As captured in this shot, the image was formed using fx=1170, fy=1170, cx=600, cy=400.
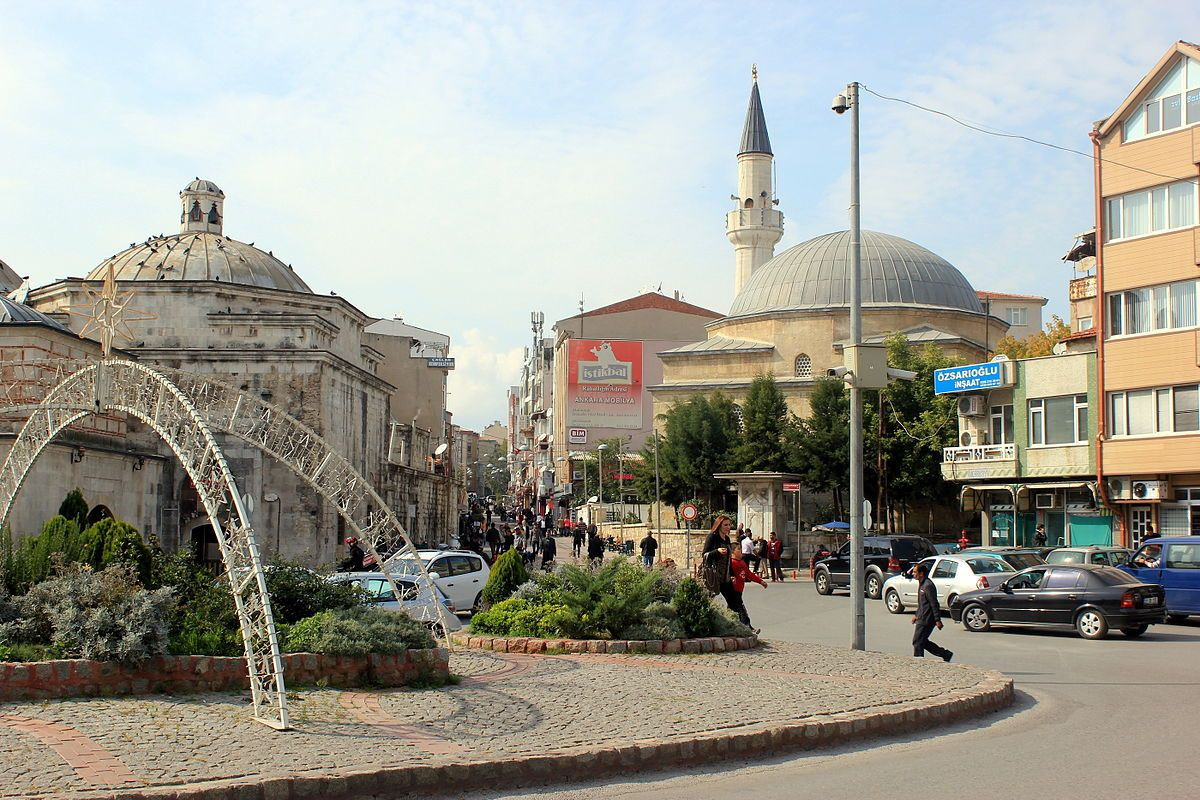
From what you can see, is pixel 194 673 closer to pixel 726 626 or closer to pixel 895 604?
pixel 726 626

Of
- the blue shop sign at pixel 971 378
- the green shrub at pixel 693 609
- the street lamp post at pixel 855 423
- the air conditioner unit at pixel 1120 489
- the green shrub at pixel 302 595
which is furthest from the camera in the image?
the blue shop sign at pixel 971 378

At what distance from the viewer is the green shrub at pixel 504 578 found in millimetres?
16016

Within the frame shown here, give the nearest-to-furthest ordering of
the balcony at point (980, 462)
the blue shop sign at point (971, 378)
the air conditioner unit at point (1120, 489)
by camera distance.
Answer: the air conditioner unit at point (1120, 489), the balcony at point (980, 462), the blue shop sign at point (971, 378)

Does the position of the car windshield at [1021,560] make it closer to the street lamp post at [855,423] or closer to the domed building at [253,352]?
the street lamp post at [855,423]

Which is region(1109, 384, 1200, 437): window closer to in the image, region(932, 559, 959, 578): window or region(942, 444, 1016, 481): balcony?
region(942, 444, 1016, 481): balcony

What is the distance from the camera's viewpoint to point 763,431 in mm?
46719

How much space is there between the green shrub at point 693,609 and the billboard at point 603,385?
54.7 metres

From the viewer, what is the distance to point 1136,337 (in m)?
29.3

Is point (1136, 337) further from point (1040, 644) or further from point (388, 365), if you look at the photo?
point (388, 365)

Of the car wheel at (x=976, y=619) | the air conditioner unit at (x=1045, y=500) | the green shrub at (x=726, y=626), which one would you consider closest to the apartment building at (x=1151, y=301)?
the air conditioner unit at (x=1045, y=500)

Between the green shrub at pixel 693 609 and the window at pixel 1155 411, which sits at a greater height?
the window at pixel 1155 411

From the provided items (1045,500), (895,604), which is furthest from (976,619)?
(1045,500)

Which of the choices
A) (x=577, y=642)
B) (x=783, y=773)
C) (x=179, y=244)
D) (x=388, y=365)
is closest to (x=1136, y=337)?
(x=577, y=642)

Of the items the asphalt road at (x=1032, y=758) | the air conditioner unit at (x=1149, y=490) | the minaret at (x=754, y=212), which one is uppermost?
the minaret at (x=754, y=212)
